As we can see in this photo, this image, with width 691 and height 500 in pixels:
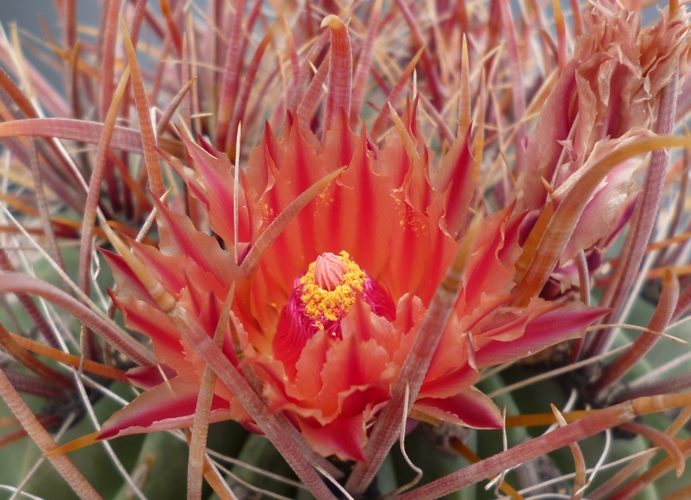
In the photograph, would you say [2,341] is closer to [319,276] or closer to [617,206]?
[319,276]

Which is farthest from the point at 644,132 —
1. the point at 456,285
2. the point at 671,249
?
the point at 671,249

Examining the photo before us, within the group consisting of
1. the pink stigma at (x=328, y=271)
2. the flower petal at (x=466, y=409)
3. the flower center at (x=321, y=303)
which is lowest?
the flower petal at (x=466, y=409)

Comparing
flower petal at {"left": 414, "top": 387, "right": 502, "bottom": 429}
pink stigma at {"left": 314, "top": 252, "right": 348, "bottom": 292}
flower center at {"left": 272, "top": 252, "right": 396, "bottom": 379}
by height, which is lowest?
flower petal at {"left": 414, "top": 387, "right": 502, "bottom": 429}

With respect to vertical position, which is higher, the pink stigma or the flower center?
the pink stigma

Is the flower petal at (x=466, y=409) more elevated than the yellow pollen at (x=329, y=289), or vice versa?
the yellow pollen at (x=329, y=289)

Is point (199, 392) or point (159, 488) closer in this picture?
point (199, 392)
